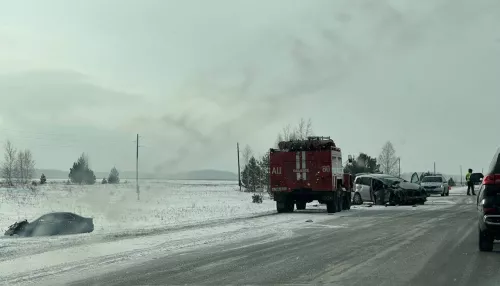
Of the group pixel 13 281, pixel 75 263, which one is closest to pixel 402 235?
pixel 75 263

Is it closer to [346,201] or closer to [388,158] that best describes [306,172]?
[346,201]

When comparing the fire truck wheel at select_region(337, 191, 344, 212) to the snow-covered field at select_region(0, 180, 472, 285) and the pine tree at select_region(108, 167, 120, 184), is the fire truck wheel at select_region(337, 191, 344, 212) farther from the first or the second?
the pine tree at select_region(108, 167, 120, 184)

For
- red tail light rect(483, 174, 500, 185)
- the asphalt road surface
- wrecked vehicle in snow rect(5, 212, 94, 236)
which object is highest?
red tail light rect(483, 174, 500, 185)

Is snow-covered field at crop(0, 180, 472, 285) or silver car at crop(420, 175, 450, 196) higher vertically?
silver car at crop(420, 175, 450, 196)

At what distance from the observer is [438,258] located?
10211 mm

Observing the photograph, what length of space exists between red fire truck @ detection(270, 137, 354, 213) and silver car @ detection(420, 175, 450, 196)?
2397 centimetres

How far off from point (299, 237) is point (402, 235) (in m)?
2.76

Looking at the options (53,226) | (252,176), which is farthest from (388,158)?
(53,226)

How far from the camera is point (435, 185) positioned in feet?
153

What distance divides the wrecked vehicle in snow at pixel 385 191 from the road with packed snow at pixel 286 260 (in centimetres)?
1454

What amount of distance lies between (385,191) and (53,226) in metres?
19.9

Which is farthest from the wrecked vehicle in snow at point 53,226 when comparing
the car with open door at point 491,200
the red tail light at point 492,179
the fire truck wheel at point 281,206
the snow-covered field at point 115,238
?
the red tail light at point 492,179

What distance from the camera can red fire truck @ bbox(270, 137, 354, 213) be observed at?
2423 cm

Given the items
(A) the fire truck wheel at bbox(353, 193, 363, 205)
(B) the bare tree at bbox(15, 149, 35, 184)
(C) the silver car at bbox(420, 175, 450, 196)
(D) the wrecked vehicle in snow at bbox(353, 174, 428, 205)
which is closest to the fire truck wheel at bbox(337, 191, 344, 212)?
(D) the wrecked vehicle in snow at bbox(353, 174, 428, 205)
